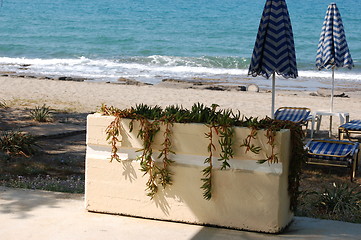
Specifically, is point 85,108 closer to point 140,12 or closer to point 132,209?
point 132,209

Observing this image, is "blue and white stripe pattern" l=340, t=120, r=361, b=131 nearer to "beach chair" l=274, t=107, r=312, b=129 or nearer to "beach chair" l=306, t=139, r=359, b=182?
"beach chair" l=274, t=107, r=312, b=129

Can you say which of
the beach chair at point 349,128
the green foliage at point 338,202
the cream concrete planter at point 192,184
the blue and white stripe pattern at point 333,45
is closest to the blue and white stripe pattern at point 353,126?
the beach chair at point 349,128

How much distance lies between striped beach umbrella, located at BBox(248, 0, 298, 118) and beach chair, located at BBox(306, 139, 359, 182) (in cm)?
113

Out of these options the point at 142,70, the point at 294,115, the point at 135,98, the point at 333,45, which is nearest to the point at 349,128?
the point at 294,115

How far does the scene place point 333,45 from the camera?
1141 centimetres

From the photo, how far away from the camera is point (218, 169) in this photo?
5129mm

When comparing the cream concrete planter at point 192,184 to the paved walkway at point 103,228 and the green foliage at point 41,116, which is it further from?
the green foliage at point 41,116

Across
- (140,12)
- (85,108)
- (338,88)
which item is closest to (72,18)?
(140,12)

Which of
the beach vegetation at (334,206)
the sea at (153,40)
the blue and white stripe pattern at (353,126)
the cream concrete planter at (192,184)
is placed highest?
the sea at (153,40)

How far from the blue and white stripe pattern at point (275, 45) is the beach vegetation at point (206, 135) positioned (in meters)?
3.56

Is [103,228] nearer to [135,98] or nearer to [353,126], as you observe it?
[353,126]

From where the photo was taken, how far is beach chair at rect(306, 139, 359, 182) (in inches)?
332

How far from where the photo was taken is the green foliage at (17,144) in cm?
883

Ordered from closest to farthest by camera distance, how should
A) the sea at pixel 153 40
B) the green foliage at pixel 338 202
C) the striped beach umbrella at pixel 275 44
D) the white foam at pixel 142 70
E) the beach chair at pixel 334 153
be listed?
1. the green foliage at pixel 338 202
2. the beach chair at pixel 334 153
3. the striped beach umbrella at pixel 275 44
4. the white foam at pixel 142 70
5. the sea at pixel 153 40
